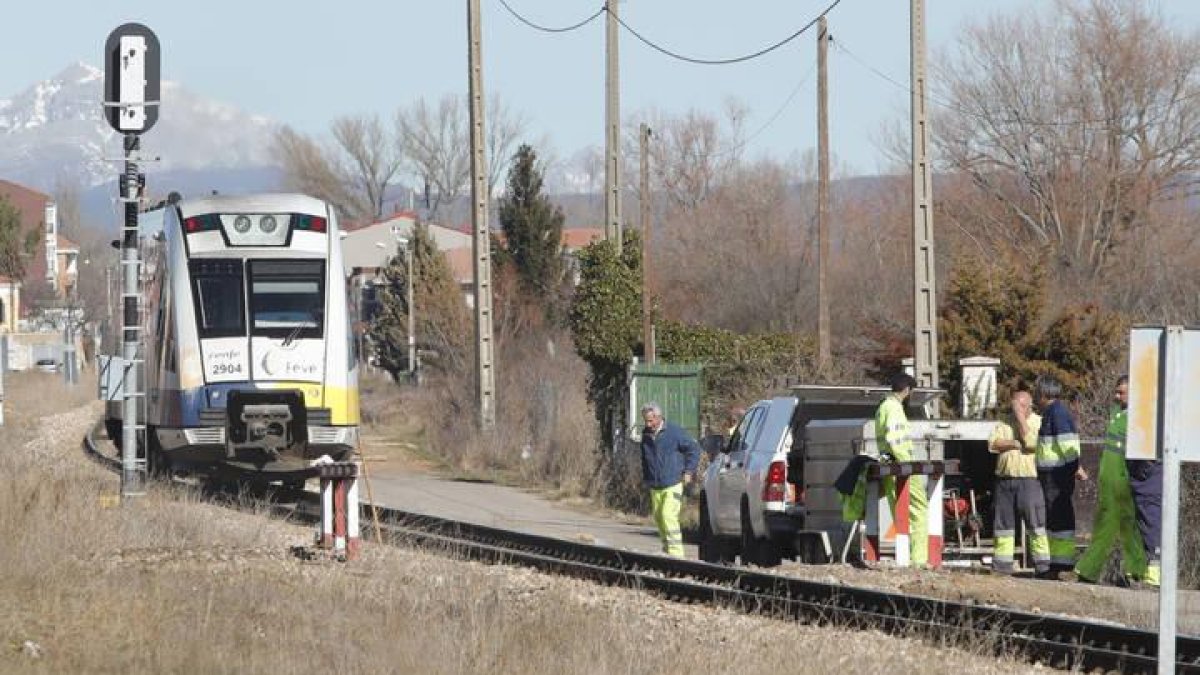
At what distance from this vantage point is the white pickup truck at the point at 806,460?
19.0 meters

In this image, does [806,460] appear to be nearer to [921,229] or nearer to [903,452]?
[903,452]

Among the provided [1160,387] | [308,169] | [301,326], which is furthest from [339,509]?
[308,169]

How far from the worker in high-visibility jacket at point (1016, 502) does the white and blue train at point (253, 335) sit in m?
9.66

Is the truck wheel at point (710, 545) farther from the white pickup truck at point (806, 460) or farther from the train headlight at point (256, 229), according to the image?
the train headlight at point (256, 229)

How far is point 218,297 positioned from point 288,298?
88cm

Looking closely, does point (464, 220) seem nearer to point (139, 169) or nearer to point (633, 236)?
point (633, 236)

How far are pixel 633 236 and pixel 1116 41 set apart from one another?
20.7 m

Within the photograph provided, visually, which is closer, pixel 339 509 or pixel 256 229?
pixel 339 509

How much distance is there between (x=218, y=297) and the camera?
2545 cm

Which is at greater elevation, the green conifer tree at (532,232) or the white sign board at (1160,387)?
the green conifer tree at (532,232)

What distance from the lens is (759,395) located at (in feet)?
110

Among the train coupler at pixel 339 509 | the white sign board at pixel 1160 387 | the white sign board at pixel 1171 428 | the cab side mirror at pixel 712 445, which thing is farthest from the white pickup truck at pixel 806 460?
the white sign board at pixel 1171 428

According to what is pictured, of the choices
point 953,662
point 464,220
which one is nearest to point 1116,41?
point 953,662

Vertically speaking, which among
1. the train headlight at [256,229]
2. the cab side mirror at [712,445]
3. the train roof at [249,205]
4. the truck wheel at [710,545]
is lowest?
the truck wheel at [710,545]
